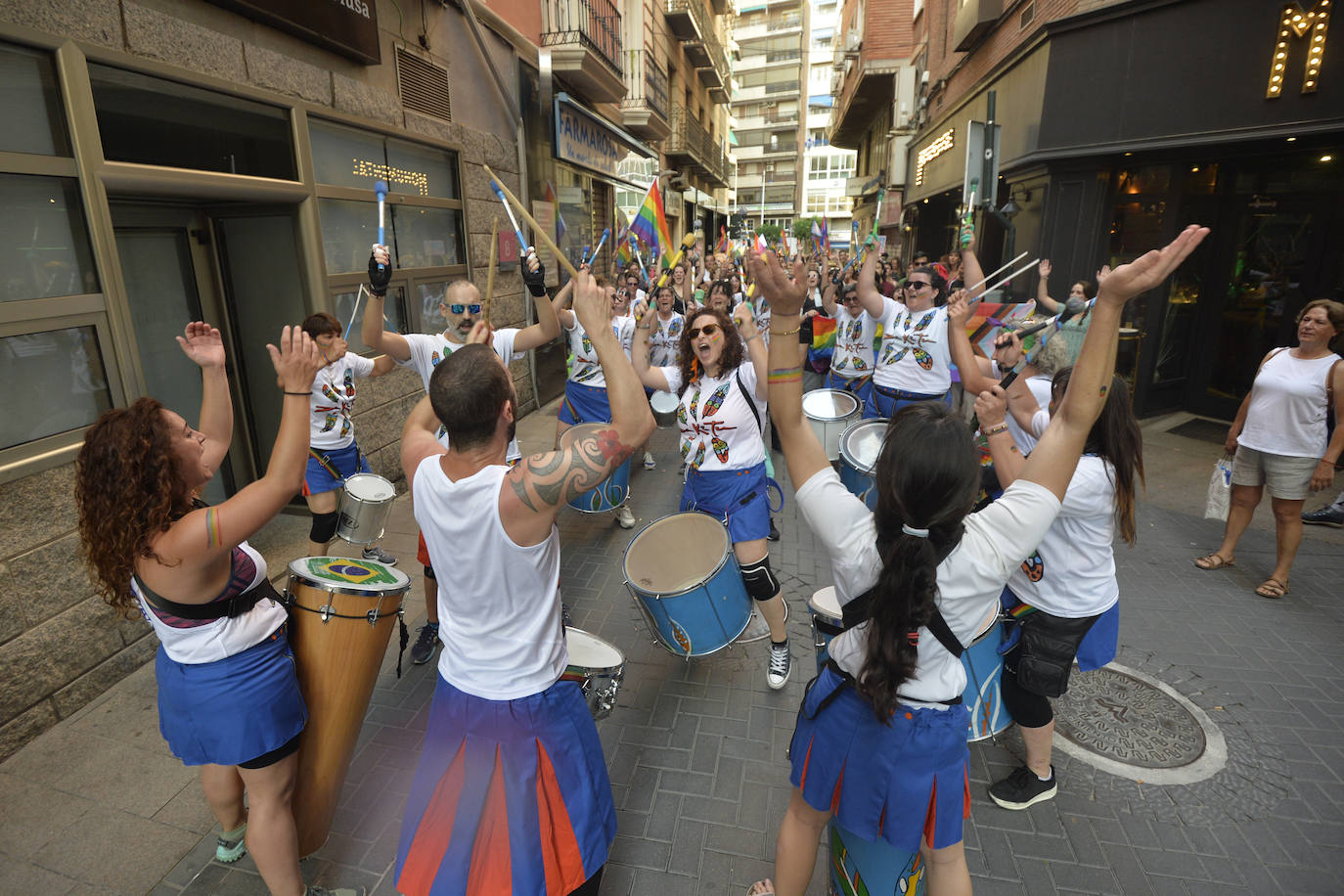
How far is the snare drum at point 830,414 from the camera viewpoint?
17.8 ft

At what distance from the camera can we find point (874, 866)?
2.03 meters

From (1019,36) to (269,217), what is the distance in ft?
37.6

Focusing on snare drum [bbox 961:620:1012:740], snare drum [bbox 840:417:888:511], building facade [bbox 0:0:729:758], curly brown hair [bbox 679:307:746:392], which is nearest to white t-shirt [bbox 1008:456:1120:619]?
snare drum [bbox 961:620:1012:740]

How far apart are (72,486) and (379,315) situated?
6.54 ft

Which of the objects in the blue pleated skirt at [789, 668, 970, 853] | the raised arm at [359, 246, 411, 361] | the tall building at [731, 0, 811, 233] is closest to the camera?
the blue pleated skirt at [789, 668, 970, 853]

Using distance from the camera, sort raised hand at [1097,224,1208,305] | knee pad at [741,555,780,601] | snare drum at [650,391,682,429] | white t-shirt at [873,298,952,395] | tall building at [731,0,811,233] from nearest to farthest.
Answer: raised hand at [1097,224,1208,305] → knee pad at [741,555,780,601] → white t-shirt at [873,298,952,395] → snare drum at [650,391,682,429] → tall building at [731,0,811,233]

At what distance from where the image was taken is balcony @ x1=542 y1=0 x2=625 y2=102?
1016 cm

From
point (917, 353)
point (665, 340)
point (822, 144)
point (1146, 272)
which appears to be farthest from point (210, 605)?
point (822, 144)

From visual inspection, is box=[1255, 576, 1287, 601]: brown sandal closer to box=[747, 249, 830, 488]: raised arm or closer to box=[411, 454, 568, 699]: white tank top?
box=[747, 249, 830, 488]: raised arm

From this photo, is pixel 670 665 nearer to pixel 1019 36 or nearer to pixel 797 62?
pixel 1019 36

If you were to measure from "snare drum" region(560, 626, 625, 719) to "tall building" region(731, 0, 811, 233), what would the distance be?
65181mm

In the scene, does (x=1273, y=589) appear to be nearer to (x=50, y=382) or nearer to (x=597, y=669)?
(x=597, y=669)

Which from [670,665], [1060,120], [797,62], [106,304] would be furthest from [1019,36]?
[797,62]

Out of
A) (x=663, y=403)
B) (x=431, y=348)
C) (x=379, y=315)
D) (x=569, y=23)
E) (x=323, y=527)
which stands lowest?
(x=323, y=527)
